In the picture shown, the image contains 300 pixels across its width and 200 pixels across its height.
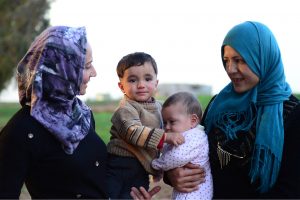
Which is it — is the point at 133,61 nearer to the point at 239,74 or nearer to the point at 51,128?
the point at 239,74

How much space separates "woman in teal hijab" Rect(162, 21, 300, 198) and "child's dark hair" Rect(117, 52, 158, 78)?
0.51 m

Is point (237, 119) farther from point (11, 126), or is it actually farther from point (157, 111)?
point (11, 126)

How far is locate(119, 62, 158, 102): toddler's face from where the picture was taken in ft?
11.5

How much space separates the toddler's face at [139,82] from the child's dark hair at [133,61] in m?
0.03

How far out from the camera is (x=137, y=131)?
3.33m

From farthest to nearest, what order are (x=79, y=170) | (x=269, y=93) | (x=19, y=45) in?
1. (x=19, y=45)
2. (x=269, y=93)
3. (x=79, y=170)

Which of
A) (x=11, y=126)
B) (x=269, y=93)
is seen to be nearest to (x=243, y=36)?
(x=269, y=93)

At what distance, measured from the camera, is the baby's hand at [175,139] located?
3.34 meters

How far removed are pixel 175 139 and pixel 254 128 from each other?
523mm

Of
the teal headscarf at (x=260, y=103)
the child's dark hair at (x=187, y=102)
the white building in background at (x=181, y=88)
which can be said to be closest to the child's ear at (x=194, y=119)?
the child's dark hair at (x=187, y=102)

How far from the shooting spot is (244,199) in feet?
11.2

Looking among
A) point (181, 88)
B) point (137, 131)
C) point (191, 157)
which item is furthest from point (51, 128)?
point (181, 88)

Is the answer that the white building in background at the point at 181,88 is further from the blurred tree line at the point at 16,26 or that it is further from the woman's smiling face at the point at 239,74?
the woman's smiling face at the point at 239,74

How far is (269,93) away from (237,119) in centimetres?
27
